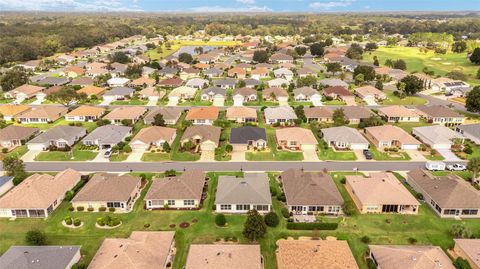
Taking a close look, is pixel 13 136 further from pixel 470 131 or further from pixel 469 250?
pixel 470 131

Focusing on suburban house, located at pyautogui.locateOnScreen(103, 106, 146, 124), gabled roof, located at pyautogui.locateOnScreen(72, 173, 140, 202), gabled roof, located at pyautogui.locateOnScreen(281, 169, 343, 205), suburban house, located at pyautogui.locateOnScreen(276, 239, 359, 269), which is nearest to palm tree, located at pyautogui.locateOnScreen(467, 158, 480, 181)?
gabled roof, located at pyautogui.locateOnScreen(281, 169, 343, 205)

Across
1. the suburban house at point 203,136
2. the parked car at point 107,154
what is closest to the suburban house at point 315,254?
the suburban house at point 203,136

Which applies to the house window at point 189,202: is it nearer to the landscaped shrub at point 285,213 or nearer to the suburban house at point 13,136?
the landscaped shrub at point 285,213

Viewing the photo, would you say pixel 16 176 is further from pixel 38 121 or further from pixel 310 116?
pixel 310 116

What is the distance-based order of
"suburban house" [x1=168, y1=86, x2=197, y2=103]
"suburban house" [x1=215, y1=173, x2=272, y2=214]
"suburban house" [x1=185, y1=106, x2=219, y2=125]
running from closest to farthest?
"suburban house" [x1=215, y1=173, x2=272, y2=214] < "suburban house" [x1=185, y1=106, x2=219, y2=125] < "suburban house" [x1=168, y1=86, x2=197, y2=103]

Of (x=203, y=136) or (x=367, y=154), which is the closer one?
(x=367, y=154)

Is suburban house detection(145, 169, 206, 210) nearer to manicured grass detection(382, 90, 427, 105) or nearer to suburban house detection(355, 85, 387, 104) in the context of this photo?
suburban house detection(355, 85, 387, 104)

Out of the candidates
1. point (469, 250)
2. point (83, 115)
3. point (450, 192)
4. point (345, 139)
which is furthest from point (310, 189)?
point (83, 115)
